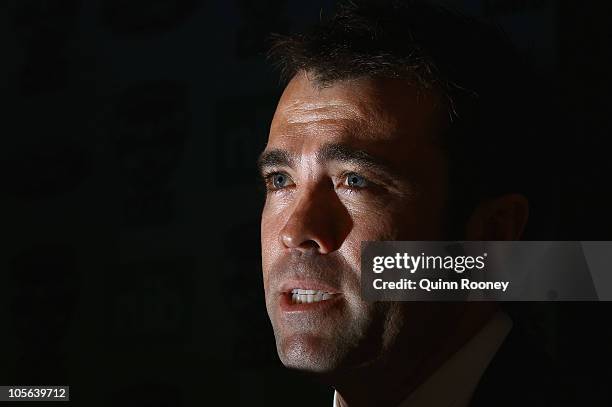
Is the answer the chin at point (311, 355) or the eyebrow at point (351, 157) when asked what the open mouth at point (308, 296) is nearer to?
the chin at point (311, 355)

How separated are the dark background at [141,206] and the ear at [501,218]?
1.22 feet

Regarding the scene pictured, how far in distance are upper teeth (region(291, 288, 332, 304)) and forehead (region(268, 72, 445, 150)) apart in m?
0.21

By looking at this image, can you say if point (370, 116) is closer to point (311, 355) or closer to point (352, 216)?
point (352, 216)

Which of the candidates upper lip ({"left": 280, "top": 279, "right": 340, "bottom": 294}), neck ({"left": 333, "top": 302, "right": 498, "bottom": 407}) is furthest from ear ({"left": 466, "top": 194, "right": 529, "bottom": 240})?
upper lip ({"left": 280, "top": 279, "right": 340, "bottom": 294})

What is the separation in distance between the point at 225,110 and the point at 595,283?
2.49 feet

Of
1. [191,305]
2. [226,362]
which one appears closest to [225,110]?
[191,305]

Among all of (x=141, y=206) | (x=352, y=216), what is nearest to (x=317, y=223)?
(x=352, y=216)

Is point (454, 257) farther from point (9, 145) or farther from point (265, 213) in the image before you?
point (9, 145)

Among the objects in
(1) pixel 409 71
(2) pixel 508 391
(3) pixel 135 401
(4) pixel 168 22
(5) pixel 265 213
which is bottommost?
(2) pixel 508 391

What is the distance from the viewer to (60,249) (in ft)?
5.84

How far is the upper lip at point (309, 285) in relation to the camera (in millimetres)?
1154

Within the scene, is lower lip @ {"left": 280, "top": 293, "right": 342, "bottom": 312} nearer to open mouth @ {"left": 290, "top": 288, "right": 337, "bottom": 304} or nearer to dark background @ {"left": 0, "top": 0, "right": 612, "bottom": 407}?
open mouth @ {"left": 290, "top": 288, "right": 337, "bottom": 304}

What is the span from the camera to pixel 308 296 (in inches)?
45.8

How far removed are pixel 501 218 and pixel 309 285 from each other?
0.30m
